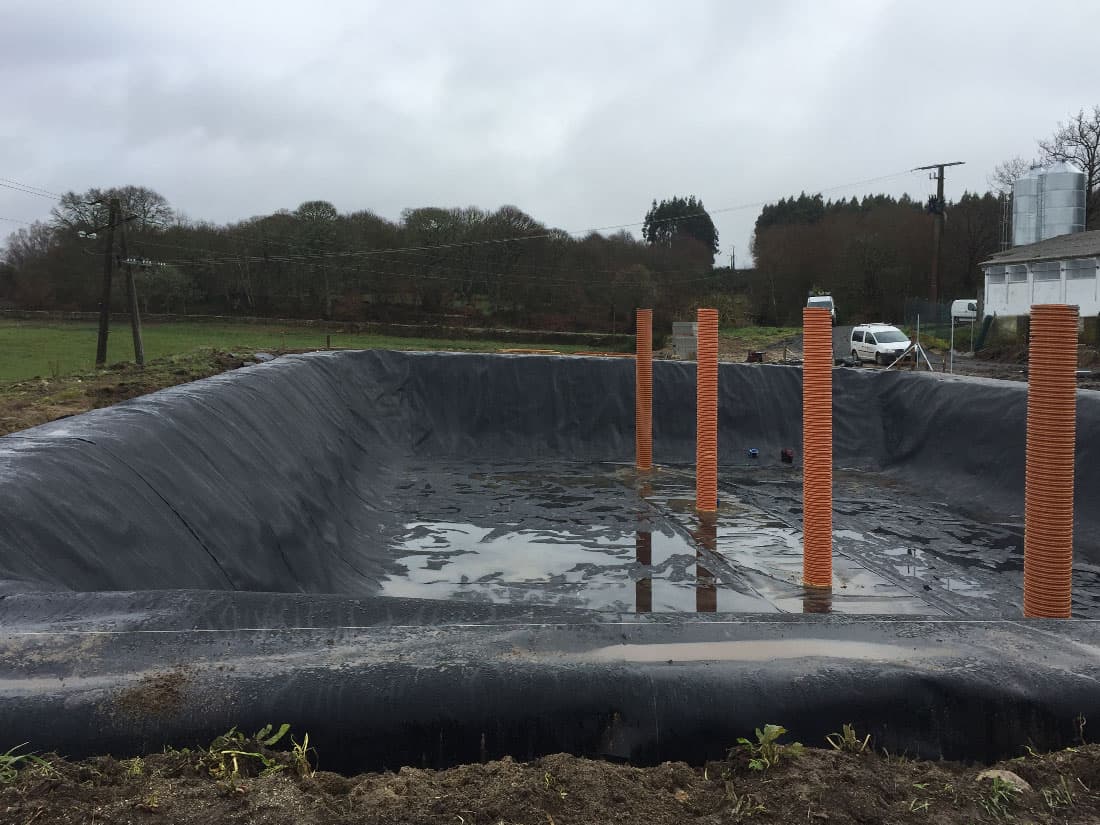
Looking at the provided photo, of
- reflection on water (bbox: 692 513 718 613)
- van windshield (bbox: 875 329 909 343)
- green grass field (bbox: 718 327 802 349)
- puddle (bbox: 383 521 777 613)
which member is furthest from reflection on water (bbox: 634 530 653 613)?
green grass field (bbox: 718 327 802 349)

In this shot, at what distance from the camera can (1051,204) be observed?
38.6 metres

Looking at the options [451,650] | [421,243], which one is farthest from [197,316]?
[451,650]

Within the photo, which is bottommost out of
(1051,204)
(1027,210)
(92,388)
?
(92,388)

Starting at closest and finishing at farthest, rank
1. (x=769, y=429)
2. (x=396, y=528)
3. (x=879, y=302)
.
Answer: (x=396, y=528) → (x=769, y=429) → (x=879, y=302)

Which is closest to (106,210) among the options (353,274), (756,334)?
(353,274)

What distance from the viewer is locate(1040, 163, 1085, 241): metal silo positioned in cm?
3834

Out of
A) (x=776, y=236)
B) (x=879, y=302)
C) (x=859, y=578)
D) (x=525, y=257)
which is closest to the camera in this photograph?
(x=859, y=578)

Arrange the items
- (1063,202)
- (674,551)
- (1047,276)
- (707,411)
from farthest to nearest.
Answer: (1063,202)
(1047,276)
(707,411)
(674,551)

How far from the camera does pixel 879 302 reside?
48438mm

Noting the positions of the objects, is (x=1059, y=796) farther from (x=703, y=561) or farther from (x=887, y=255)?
(x=887, y=255)

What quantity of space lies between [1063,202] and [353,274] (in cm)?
3296

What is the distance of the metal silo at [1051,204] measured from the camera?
38375 millimetres

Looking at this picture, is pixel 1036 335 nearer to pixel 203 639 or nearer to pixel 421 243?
pixel 203 639

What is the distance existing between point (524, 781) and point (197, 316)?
40130 mm
